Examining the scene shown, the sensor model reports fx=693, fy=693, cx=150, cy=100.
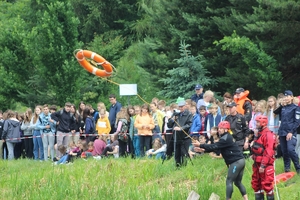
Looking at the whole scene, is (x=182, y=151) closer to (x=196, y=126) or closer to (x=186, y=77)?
(x=196, y=126)

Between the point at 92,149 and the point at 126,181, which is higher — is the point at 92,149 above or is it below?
above

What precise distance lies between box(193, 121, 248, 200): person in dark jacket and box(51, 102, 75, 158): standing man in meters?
8.90

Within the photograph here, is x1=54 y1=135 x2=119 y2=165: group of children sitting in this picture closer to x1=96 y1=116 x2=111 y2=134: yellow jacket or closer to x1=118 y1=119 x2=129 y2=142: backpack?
x1=96 y1=116 x2=111 y2=134: yellow jacket

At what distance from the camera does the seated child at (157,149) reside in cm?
2052

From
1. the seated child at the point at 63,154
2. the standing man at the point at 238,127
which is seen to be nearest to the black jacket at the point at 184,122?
the standing man at the point at 238,127

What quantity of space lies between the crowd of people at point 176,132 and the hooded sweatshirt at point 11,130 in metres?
0.04

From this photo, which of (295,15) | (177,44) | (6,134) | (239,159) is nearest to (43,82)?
(177,44)

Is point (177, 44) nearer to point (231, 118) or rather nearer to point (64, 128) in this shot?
point (64, 128)

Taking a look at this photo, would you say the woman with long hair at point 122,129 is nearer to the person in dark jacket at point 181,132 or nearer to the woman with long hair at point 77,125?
the woman with long hair at point 77,125

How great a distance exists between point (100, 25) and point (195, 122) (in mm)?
29864

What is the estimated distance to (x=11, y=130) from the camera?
24.6 meters

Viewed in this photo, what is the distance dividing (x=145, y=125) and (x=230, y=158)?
6209mm

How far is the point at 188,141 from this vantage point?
60.0 ft

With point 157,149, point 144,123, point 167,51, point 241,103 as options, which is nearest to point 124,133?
point 144,123
